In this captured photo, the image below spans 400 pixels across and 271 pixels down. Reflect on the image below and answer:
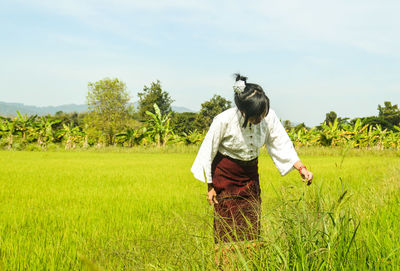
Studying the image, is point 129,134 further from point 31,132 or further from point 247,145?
point 247,145

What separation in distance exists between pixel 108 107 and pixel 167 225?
22899mm

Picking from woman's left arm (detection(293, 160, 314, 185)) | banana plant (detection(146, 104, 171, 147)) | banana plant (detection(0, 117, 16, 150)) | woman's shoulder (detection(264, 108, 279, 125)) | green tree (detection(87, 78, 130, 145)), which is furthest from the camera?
green tree (detection(87, 78, 130, 145))

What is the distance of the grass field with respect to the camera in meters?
1.34

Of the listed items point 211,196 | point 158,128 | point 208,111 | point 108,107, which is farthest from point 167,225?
point 208,111

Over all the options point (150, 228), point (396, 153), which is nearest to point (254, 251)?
point (150, 228)

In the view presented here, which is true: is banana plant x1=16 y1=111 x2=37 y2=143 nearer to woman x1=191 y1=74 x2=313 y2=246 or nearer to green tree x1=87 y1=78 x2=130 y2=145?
green tree x1=87 y1=78 x2=130 y2=145

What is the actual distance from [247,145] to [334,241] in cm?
92

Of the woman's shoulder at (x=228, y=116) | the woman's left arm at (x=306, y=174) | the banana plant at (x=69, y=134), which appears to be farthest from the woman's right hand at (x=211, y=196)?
the banana plant at (x=69, y=134)

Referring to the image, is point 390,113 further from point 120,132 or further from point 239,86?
point 239,86

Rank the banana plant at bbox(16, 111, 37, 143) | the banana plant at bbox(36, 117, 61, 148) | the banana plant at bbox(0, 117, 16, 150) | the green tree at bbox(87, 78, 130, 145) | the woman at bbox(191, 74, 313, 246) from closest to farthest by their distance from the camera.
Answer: the woman at bbox(191, 74, 313, 246) < the banana plant at bbox(0, 117, 16, 150) < the banana plant at bbox(16, 111, 37, 143) < the banana plant at bbox(36, 117, 61, 148) < the green tree at bbox(87, 78, 130, 145)

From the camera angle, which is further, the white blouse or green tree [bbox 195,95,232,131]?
green tree [bbox 195,95,232,131]

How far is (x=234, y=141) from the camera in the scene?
7.00 feet

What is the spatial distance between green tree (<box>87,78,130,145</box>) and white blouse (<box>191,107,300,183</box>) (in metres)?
21.6

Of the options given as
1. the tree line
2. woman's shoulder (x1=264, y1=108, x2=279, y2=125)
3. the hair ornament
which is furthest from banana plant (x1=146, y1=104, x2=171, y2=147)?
the hair ornament
